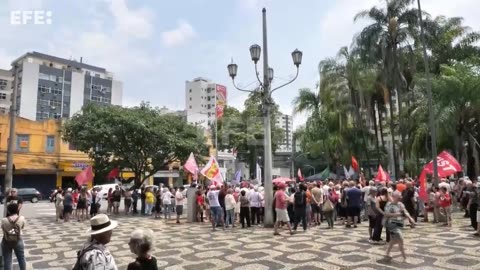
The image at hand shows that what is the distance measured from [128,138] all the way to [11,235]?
18.2 m

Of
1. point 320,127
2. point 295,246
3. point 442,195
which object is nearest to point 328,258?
point 295,246

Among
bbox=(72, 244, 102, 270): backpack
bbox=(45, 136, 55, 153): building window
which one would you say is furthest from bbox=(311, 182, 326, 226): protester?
bbox=(45, 136, 55, 153): building window

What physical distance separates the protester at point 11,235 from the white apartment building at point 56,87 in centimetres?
6539

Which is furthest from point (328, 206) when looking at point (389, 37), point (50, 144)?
point (50, 144)

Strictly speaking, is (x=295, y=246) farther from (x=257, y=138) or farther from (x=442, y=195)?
(x=257, y=138)

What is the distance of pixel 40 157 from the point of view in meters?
40.2

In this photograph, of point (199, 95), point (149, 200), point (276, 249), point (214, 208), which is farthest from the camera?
point (199, 95)

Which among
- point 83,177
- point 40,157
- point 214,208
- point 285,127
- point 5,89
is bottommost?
point 214,208

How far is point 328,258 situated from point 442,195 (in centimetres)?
694

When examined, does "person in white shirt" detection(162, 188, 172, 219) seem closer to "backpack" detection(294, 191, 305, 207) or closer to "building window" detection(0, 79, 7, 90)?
"backpack" detection(294, 191, 305, 207)

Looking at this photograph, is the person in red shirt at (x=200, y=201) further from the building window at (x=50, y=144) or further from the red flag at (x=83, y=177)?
the building window at (x=50, y=144)

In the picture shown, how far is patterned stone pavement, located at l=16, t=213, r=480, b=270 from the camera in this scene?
896cm

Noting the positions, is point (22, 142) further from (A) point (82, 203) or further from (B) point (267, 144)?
(B) point (267, 144)

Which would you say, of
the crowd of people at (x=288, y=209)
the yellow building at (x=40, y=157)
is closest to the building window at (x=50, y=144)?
the yellow building at (x=40, y=157)
